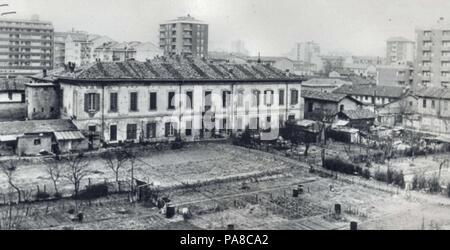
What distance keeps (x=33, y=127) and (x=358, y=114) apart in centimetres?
2831

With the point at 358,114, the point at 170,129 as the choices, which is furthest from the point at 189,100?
the point at 358,114

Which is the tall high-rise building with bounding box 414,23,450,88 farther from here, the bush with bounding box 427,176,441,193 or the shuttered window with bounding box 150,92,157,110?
the bush with bounding box 427,176,441,193

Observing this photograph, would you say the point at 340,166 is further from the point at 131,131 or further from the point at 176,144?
the point at 131,131

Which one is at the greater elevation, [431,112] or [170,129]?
[431,112]

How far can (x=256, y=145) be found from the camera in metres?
39.0

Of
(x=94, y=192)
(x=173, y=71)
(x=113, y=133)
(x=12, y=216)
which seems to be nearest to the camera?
(x=12, y=216)

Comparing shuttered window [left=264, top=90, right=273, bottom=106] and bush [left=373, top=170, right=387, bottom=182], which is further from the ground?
shuttered window [left=264, top=90, right=273, bottom=106]

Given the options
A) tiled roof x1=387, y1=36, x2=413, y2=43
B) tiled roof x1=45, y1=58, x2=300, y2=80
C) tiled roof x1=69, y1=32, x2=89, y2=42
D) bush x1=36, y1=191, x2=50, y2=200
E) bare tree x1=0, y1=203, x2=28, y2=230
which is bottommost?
bare tree x1=0, y1=203, x2=28, y2=230

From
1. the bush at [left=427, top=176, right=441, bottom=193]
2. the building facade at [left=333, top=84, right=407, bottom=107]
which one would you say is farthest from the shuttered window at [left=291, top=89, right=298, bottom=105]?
the bush at [left=427, top=176, right=441, bottom=193]

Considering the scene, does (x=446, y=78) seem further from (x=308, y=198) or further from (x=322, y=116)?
(x=308, y=198)

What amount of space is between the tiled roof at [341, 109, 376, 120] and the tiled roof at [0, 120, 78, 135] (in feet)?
79.2

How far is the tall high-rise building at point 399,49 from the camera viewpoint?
11038cm

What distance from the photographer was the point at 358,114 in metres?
46.2

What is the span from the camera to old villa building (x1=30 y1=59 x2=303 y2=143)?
1439 inches
